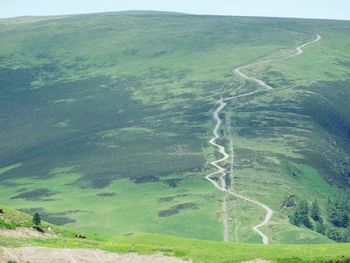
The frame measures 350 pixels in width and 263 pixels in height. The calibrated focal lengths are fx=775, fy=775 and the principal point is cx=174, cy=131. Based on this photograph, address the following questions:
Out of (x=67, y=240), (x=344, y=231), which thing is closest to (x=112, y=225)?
(x=344, y=231)

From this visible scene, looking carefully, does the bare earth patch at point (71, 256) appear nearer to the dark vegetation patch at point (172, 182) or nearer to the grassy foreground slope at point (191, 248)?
the grassy foreground slope at point (191, 248)

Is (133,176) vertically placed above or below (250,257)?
below

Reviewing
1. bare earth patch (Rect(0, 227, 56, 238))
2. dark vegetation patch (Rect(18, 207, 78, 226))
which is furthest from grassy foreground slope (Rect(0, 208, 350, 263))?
dark vegetation patch (Rect(18, 207, 78, 226))

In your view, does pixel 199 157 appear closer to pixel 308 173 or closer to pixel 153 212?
pixel 308 173

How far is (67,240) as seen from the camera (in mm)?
53438

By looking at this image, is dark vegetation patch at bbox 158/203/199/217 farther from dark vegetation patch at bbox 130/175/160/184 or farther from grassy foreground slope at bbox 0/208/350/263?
grassy foreground slope at bbox 0/208/350/263

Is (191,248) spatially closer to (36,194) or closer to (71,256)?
(71,256)

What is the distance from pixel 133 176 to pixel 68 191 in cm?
1517

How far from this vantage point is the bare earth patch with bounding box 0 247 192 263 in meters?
46.2

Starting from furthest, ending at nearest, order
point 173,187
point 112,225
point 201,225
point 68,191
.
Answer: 1. point 68,191
2. point 173,187
3. point 112,225
4. point 201,225

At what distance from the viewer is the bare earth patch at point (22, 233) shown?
175 ft

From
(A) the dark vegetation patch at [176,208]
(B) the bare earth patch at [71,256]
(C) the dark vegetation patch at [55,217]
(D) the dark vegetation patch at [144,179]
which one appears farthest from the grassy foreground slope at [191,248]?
(D) the dark vegetation patch at [144,179]

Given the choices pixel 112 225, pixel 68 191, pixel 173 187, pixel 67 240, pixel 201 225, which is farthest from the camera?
pixel 68 191

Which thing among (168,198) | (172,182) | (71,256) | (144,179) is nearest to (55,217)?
(168,198)
